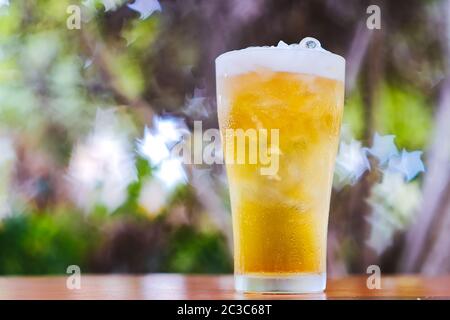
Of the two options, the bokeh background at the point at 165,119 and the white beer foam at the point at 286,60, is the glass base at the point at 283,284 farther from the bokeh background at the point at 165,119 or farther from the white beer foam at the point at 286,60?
the bokeh background at the point at 165,119

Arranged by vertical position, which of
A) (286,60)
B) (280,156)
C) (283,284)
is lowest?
(283,284)

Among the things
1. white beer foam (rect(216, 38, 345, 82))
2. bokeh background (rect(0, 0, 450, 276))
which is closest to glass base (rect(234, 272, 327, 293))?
white beer foam (rect(216, 38, 345, 82))

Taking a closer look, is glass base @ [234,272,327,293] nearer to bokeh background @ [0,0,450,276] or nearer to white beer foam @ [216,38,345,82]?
white beer foam @ [216,38,345,82]

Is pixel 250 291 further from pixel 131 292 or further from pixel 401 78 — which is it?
pixel 401 78

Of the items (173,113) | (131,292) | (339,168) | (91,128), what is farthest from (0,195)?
(131,292)

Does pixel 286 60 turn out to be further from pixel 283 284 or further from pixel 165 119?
pixel 165 119

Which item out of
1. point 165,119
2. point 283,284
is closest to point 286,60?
point 283,284
